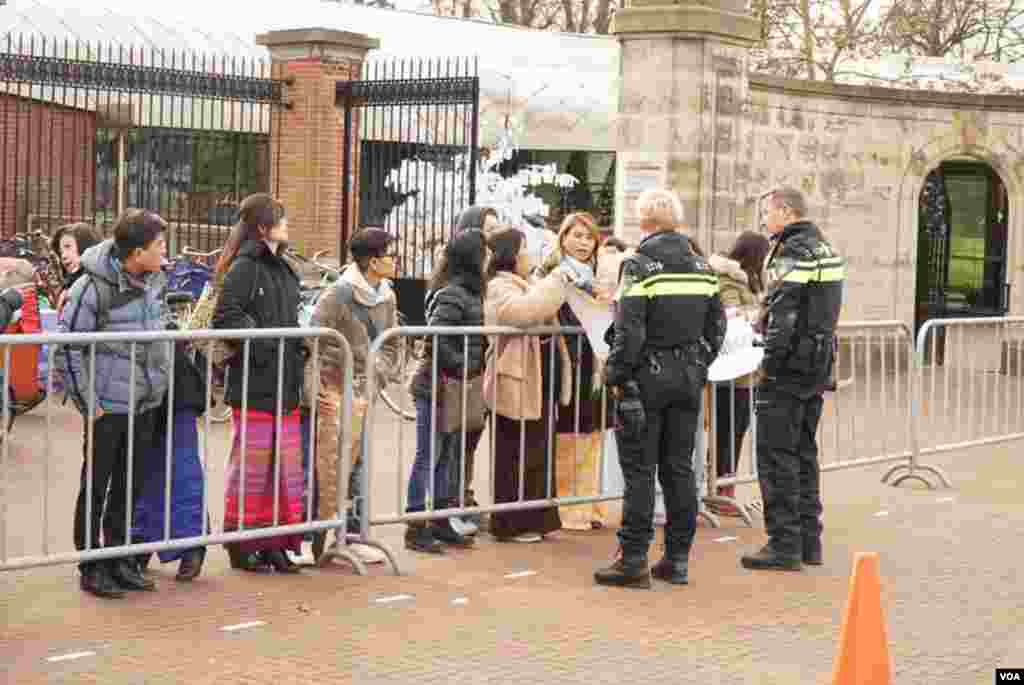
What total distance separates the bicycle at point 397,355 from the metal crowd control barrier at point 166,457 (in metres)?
0.81

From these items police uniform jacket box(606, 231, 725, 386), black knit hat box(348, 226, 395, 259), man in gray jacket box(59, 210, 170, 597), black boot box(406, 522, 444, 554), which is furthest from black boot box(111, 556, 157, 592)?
police uniform jacket box(606, 231, 725, 386)

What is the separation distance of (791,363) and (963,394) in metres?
4.81

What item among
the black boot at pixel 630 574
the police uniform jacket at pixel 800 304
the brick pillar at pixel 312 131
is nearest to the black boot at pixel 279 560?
the black boot at pixel 630 574

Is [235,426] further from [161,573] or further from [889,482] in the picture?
[889,482]

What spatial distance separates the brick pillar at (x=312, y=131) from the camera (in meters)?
22.4

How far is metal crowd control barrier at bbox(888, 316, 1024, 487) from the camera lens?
1276 cm

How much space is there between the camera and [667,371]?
8.93m

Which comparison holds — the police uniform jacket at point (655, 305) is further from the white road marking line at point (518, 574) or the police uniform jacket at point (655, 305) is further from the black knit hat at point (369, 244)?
the black knit hat at point (369, 244)

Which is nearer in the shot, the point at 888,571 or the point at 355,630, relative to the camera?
the point at 355,630

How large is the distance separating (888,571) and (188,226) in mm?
14314

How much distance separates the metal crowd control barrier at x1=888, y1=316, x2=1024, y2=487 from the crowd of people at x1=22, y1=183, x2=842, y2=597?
9.79ft

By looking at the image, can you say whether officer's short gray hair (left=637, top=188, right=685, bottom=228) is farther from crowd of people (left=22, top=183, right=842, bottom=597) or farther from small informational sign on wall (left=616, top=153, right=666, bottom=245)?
small informational sign on wall (left=616, top=153, right=666, bottom=245)

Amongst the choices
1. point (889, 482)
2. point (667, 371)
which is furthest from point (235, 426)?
point (889, 482)

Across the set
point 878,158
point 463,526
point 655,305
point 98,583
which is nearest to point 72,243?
point 463,526
